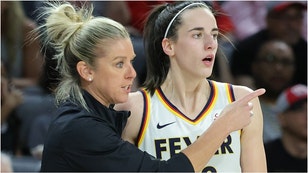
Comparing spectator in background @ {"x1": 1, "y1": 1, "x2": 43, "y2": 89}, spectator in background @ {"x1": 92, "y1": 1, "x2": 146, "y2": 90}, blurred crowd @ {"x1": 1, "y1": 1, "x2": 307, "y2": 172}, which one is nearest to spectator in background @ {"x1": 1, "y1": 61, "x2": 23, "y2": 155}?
blurred crowd @ {"x1": 1, "y1": 1, "x2": 307, "y2": 172}

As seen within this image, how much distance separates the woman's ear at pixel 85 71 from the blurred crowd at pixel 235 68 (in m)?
1.70

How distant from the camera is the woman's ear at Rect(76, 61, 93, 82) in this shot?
96.8 inches

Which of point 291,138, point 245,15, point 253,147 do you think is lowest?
point 291,138

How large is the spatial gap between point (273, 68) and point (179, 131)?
2431 mm

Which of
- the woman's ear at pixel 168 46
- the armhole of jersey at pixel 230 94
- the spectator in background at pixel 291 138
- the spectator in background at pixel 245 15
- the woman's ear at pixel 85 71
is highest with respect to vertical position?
the spectator in background at pixel 245 15

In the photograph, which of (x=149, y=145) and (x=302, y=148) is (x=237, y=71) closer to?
(x=302, y=148)

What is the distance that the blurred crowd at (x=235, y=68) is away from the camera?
4383mm

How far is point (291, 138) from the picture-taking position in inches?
174

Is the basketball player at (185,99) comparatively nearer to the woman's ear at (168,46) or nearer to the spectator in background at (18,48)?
the woman's ear at (168,46)

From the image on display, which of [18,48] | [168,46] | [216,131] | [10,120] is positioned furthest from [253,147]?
[18,48]

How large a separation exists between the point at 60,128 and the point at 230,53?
2.91 metres

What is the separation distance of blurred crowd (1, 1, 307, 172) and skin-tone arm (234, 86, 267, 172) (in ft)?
5.27

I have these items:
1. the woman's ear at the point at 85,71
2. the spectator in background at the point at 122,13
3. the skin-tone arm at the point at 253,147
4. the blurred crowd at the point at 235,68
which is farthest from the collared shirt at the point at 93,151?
the spectator in background at the point at 122,13

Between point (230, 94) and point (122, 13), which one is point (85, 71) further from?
point (122, 13)
